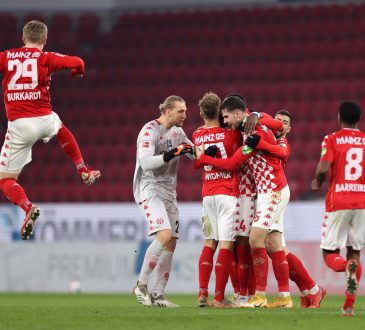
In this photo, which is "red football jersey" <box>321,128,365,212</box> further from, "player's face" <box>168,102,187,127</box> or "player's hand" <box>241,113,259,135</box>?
"player's face" <box>168,102,187,127</box>

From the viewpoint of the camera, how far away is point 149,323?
747cm

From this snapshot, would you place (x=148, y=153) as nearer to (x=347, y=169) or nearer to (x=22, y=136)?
(x=22, y=136)

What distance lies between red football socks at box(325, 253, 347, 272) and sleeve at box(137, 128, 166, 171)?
6.54ft

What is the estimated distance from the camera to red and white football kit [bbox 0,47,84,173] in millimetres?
9172

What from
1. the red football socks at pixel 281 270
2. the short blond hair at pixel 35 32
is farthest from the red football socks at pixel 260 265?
the short blond hair at pixel 35 32

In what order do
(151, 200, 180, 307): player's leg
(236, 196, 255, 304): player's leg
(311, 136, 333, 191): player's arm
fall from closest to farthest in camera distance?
Result: (311, 136, 333, 191): player's arm → (236, 196, 255, 304): player's leg → (151, 200, 180, 307): player's leg

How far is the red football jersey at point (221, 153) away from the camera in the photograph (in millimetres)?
9445

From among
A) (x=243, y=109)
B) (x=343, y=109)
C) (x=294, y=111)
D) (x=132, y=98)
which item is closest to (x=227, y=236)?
(x=243, y=109)

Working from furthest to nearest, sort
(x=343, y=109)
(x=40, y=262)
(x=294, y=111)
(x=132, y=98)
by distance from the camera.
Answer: (x=132, y=98), (x=294, y=111), (x=40, y=262), (x=343, y=109)

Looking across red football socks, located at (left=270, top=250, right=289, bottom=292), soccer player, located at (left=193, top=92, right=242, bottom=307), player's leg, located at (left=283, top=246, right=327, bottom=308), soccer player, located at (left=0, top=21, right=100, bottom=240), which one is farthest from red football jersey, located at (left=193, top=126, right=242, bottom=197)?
soccer player, located at (left=0, top=21, right=100, bottom=240)

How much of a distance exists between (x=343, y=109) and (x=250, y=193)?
1665 millimetres

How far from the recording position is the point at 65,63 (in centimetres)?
913

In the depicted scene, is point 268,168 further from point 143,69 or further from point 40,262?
point 143,69

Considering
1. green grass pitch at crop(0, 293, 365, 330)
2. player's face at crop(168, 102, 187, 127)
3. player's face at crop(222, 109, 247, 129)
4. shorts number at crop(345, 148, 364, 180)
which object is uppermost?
player's face at crop(168, 102, 187, 127)
